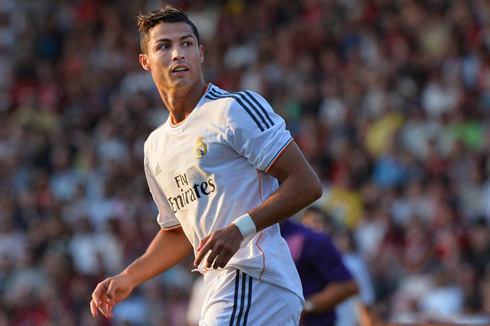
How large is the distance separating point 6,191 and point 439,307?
7.10 m

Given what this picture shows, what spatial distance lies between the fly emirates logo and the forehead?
2.24ft

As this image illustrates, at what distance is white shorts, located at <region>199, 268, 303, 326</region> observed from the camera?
3.63 meters

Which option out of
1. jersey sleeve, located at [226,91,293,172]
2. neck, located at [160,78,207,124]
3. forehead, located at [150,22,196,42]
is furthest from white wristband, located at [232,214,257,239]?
forehead, located at [150,22,196,42]

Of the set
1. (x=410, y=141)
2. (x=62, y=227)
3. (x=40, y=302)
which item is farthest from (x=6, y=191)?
(x=410, y=141)

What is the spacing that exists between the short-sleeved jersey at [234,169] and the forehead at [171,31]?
33cm

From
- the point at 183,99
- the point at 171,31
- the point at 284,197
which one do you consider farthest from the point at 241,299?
the point at 171,31

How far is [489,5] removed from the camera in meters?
11.2

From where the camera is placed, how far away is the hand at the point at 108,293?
Answer: 155 inches

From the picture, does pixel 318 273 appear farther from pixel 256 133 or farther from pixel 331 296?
pixel 256 133

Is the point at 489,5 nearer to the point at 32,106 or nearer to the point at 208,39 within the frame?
the point at 208,39

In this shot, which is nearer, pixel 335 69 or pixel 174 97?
pixel 174 97

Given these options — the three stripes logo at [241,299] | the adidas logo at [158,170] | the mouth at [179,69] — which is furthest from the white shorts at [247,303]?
the mouth at [179,69]

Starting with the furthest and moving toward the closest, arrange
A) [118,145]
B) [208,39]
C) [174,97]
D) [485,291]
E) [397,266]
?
1. [208,39]
2. [118,145]
3. [397,266]
4. [485,291]
5. [174,97]

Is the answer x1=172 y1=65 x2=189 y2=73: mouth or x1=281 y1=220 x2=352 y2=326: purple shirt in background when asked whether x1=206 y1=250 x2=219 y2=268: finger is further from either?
x1=281 y1=220 x2=352 y2=326: purple shirt in background
